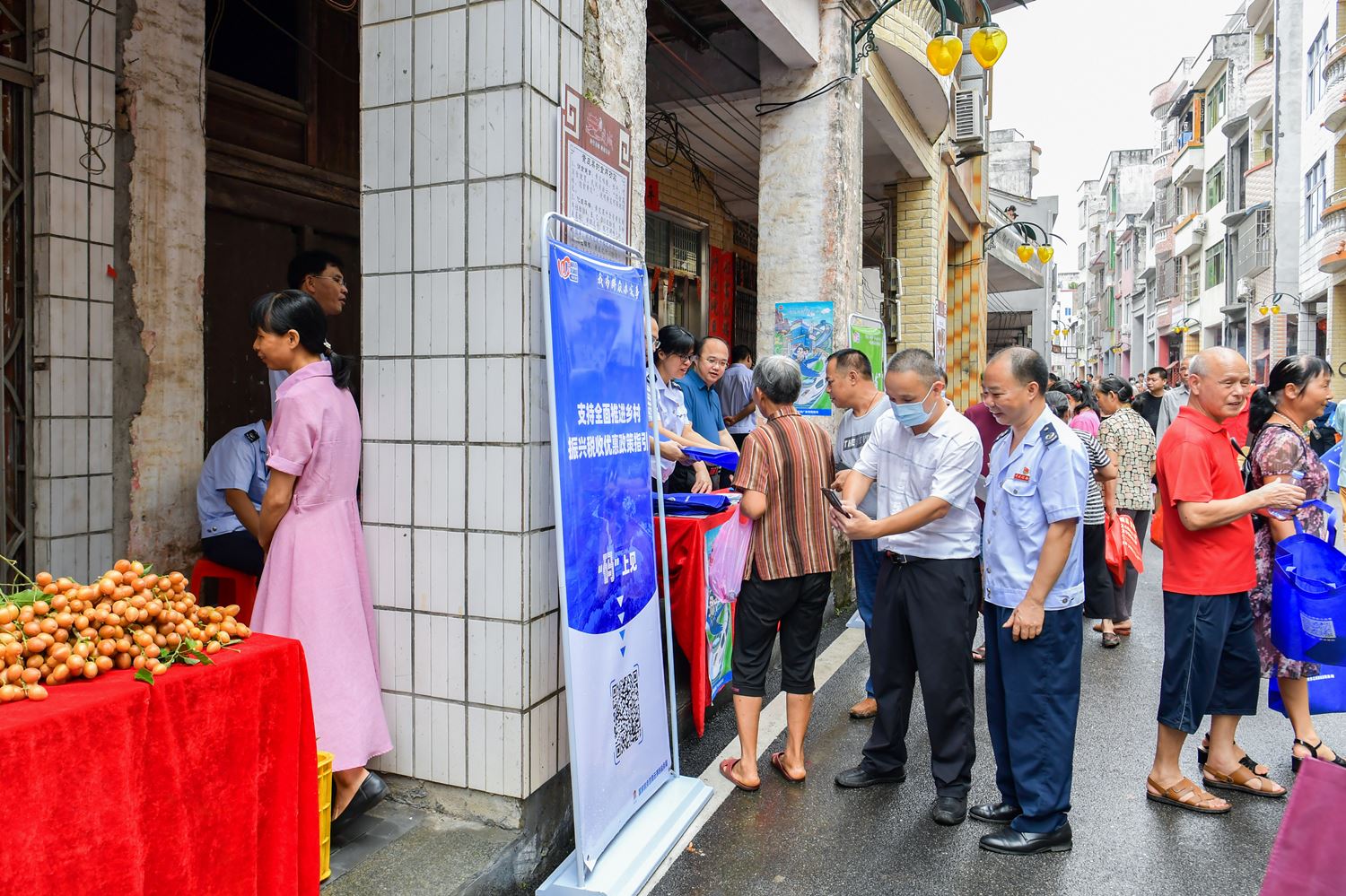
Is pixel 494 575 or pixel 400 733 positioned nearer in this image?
pixel 494 575

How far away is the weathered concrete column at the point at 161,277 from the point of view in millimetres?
4109

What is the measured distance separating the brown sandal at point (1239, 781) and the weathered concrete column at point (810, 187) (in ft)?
14.0

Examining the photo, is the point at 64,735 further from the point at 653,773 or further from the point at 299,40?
the point at 299,40

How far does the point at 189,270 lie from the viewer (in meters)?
4.38

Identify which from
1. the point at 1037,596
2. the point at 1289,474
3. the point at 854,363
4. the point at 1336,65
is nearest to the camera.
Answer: the point at 1037,596

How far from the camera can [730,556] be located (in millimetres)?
4129

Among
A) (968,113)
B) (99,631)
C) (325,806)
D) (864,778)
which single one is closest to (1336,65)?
(968,113)

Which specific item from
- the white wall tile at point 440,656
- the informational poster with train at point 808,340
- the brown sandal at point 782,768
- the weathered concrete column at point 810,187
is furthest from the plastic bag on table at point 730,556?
the weathered concrete column at point 810,187

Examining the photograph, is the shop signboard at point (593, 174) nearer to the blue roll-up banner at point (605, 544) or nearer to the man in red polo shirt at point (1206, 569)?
the blue roll-up banner at point (605, 544)

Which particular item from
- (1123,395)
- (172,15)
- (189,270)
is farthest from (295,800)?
(1123,395)

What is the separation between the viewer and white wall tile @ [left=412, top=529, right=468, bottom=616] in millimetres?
3174

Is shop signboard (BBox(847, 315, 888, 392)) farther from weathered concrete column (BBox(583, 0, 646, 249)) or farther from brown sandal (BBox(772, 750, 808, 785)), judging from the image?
brown sandal (BBox(772, 750, 808, 785))

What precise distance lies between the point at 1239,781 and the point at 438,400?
3.93 metres

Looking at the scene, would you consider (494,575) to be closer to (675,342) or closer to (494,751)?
(494,751)
